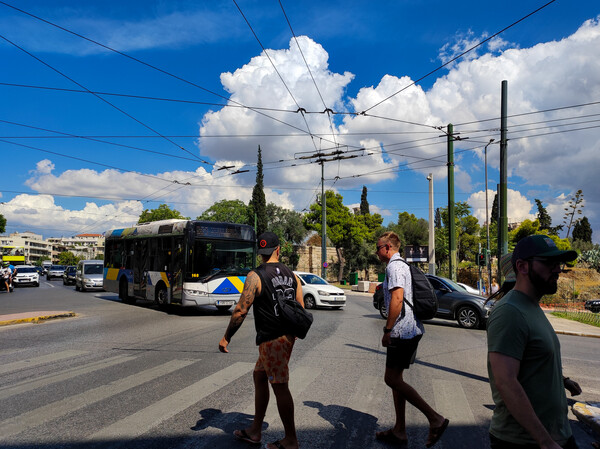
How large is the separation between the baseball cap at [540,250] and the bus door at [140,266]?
16.1 meters

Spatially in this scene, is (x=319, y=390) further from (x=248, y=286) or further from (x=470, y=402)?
(x=248, y=286)

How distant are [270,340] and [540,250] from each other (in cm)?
223

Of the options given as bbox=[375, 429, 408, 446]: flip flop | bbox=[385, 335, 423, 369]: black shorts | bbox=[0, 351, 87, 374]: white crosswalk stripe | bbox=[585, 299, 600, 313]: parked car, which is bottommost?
bbox=[585, 299, 600, 313]: parked car

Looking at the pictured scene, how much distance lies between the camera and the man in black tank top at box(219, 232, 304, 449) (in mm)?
3644

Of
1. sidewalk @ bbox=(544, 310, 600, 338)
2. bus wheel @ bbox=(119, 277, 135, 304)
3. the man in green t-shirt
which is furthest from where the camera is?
bus wheel @ bbox=(119, 277, 135, 304)

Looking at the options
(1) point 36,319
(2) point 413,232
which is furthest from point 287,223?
(1) point 36,319

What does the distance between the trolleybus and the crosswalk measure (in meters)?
6.61


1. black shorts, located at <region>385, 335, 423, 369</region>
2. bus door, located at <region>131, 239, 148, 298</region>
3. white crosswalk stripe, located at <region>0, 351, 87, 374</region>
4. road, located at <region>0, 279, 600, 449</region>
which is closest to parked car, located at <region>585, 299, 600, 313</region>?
road, located at <region>0, 279, 600, 449</region>

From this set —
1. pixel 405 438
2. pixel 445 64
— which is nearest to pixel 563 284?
pixel 445 64

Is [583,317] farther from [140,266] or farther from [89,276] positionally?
[89,276]

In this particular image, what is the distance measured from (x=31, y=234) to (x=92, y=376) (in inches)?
8261

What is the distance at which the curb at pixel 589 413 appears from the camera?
466 centimetres

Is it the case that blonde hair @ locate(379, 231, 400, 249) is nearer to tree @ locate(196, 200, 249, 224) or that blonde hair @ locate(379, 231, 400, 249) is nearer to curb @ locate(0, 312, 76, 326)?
curb @ locate(0, 312, 76, 326)

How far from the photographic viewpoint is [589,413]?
4.90 meters
